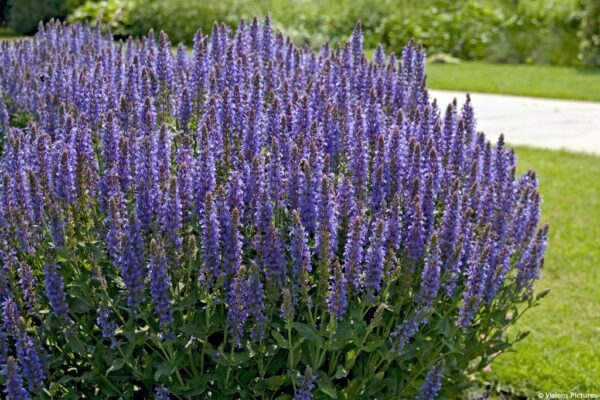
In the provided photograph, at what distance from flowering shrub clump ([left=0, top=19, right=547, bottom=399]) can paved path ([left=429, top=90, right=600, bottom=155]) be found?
8.18 m

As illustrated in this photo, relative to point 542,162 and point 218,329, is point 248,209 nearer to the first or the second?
point 218,329

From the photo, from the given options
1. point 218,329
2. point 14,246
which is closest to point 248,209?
point 218,329

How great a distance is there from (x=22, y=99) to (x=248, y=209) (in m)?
2.84

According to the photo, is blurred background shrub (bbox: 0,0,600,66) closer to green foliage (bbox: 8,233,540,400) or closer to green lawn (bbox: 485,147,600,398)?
green lawn (bbox: 485,147,600,398)

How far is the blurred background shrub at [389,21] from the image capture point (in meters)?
20.8

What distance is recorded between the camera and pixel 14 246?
11.2 feet

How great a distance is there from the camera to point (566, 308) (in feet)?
21.0

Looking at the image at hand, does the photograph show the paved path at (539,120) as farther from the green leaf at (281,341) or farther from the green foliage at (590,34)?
the green leaf at (281,341)

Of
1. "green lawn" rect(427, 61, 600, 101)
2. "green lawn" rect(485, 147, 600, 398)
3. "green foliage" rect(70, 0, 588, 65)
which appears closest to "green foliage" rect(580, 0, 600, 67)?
"green lawn" rect(427, 61, 600, 101)

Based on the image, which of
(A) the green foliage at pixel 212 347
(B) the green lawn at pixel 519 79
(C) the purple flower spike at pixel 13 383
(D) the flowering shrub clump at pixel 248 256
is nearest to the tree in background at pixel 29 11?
(B) the green lawn at pixel 519 79

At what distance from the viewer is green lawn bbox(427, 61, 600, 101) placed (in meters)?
16.2

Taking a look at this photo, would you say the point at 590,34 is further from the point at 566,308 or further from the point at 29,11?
the point at 566,308

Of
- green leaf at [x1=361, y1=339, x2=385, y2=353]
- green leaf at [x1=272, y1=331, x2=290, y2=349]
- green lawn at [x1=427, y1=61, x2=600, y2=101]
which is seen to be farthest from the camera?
green lawn at [x1=427, y1=61, x2=600, y2=101]

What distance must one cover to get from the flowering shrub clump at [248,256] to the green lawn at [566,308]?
143cm
